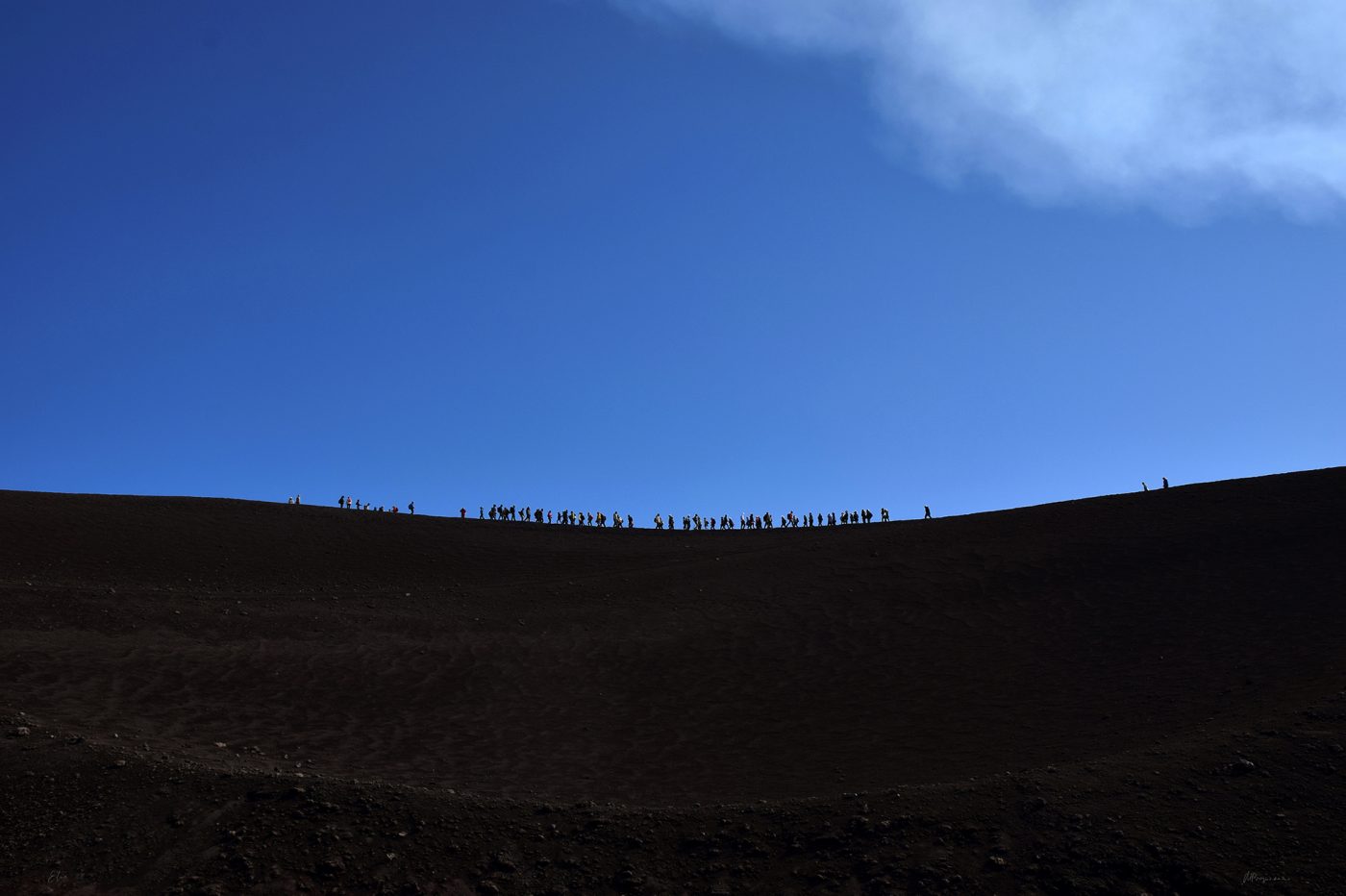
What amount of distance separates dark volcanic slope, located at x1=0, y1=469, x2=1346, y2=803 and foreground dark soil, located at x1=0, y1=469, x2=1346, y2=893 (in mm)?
138

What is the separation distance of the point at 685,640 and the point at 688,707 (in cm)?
545

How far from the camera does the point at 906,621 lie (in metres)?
26.5

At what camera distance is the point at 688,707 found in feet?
66.5

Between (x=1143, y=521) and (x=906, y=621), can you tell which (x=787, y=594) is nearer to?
(x=906, y=621)

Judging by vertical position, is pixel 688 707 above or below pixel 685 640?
below

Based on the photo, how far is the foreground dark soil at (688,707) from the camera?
1137 cm

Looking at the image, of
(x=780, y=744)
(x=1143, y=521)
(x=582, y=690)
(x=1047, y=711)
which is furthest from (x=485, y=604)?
(x=1143, y=521)

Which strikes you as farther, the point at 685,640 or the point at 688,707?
the point at 685,640

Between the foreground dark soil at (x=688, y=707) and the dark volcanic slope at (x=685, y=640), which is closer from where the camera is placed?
the foreground dark soil at (x=688, y=707)

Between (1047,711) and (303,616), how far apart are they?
63.7ft

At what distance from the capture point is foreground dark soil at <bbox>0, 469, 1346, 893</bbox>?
1137cm

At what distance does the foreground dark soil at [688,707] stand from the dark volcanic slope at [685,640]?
14 cm

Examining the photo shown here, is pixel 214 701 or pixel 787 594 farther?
pixel 787 594

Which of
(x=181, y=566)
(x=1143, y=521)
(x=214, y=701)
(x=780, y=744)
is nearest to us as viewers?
(x=780, y=744)
